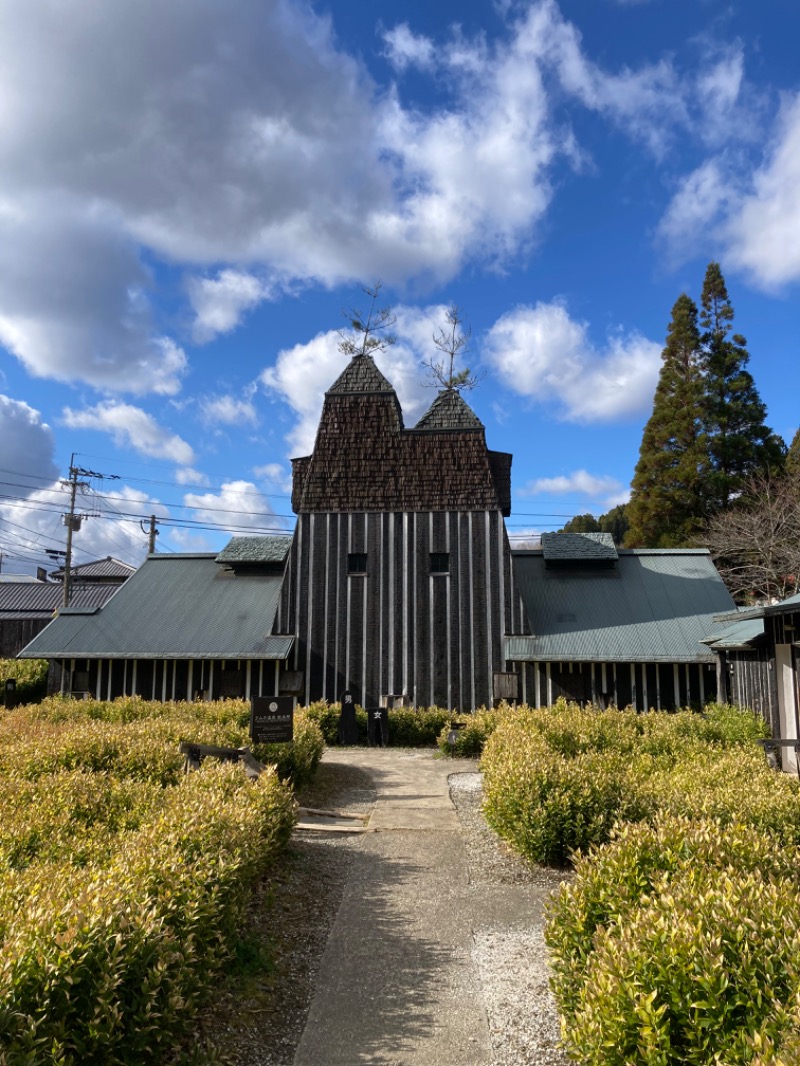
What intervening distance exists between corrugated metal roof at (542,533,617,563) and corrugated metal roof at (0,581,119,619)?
29.5m

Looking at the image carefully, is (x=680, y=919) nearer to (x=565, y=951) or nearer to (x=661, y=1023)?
(x=661, y=1023)

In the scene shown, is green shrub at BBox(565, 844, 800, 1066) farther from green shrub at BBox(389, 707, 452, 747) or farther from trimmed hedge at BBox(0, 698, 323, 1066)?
green shrub at BBox(389, 707, 452, 747)

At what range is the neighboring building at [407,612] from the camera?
60.7ft

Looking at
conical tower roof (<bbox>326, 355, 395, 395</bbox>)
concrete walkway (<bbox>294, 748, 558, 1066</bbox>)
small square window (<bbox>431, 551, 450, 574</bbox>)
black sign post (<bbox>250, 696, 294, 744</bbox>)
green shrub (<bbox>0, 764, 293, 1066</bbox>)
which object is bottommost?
concrete walkway (<bbox>294, 748, 558, 1066</bbox>)

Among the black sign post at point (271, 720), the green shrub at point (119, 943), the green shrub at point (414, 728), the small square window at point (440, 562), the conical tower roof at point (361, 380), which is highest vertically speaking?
the conical tower roof at point (361, 380)

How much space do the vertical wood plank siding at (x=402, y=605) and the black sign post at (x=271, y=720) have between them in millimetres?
8713

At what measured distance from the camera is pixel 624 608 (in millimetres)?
19719

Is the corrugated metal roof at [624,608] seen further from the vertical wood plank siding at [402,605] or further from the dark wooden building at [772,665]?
the dark wooden building at [772,665]

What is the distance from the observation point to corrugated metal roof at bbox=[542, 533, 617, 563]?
21.3 metres

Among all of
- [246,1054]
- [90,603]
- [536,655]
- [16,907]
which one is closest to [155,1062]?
[246,1054]

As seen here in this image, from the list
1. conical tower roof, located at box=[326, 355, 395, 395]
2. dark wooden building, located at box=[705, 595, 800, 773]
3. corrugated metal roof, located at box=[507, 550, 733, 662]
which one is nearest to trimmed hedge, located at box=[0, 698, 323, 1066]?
dark wooden building, located at box=[705, 595, 800, 773]

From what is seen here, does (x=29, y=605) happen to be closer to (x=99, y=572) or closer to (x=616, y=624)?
(x=99, y=572)

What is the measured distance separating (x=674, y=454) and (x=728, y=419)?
306 cm

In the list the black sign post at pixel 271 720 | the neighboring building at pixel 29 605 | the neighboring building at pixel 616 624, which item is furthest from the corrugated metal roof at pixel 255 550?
the neighboring building at pixel 29 605
